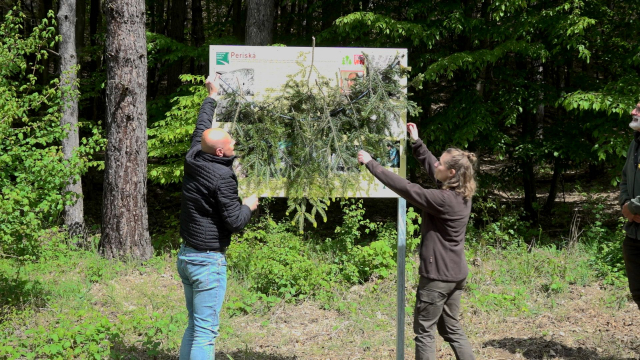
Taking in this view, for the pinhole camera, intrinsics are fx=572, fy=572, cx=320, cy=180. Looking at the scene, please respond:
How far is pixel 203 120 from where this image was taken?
176 inches

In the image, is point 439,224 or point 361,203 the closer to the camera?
point 439,224

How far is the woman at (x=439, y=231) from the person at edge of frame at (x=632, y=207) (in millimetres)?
1393

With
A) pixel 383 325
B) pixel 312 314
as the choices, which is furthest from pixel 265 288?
pixel 383 325

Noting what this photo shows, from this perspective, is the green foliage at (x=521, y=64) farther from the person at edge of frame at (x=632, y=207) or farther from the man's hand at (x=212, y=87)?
the man's hand at (x=212, y=87)

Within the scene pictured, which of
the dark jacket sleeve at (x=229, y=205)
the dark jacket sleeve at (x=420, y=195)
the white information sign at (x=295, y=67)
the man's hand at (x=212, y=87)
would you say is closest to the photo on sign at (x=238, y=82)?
the white information sign at (x=295, y=67)

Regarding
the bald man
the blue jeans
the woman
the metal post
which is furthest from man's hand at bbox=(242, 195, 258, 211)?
the metal post

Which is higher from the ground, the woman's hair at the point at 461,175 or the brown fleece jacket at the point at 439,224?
the woman's hair at the point at 461,175

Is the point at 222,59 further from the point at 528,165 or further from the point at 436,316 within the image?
the point at 528,165

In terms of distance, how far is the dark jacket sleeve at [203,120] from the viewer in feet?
14.5

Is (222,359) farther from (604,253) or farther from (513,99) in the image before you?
(513,99)

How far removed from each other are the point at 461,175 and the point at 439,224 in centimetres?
37

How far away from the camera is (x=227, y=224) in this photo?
3850mm

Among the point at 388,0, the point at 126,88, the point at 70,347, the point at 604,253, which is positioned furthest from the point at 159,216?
the point at 604,253

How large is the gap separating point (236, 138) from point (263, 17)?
5.62m
